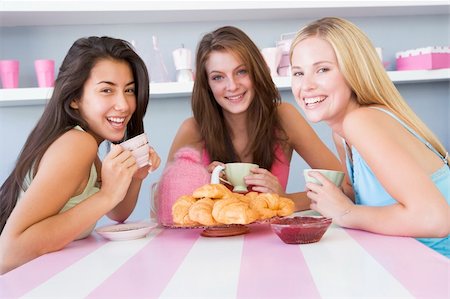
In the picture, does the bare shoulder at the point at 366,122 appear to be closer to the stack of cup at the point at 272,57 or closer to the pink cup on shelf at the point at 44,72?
the stack of cup at the point at 272,57

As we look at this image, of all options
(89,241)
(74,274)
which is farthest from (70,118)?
(74,274)

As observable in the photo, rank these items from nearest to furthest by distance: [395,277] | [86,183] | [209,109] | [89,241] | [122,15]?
[395,277]
[89,241]
[86,183]
[209,109]
[122,15]

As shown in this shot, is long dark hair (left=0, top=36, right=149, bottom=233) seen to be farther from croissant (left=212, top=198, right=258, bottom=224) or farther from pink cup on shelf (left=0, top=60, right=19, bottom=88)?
pink cup on shelf (left=0, top=60, right=19, bottom=88)

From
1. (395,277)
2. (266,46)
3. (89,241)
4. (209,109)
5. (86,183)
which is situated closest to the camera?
(395,277)

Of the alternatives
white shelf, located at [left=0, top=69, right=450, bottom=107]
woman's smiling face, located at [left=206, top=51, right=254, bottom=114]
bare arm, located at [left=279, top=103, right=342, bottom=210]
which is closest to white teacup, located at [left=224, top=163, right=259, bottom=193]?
woman's smiling face, located at [left=206, top=51, right=254, bottom=114]

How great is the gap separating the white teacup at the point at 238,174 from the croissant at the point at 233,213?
0.29 m

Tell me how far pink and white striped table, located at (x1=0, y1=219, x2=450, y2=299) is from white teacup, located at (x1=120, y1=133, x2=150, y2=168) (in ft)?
0.73

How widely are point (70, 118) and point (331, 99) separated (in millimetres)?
648

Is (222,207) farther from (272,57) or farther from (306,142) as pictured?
(272,57)

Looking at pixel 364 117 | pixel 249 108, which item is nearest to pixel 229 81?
pixel 249 108

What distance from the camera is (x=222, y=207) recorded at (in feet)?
3.42

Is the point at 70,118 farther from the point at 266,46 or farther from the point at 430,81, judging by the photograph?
the point at 430,81

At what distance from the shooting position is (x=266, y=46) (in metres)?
2.70

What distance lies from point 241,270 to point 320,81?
25.7 inches
